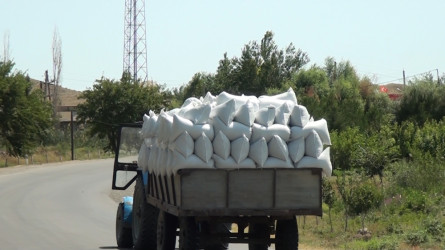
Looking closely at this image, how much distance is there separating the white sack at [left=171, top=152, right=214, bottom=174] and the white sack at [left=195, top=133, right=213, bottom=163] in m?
0.06

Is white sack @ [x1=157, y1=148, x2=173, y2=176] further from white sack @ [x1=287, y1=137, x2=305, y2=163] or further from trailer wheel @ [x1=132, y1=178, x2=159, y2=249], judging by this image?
trailer wheel @ [x1=132, y1=178, x2=159, y2=249]

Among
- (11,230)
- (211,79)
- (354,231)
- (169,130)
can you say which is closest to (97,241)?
(11,230)

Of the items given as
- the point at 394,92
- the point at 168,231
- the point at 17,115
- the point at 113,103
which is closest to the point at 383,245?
the point at 168,231

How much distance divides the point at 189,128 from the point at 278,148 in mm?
1306

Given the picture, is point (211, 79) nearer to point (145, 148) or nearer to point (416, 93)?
point (416, 93)

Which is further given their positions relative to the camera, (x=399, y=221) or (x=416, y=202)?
(x=416, y=202)

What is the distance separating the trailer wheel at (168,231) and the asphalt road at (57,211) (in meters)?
3.85

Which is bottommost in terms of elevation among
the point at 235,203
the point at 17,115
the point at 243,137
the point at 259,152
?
the point at 235,203

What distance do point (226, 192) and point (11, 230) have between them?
10829mm

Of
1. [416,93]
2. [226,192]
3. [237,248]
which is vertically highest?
[416,93]

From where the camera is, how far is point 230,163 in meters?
15.0

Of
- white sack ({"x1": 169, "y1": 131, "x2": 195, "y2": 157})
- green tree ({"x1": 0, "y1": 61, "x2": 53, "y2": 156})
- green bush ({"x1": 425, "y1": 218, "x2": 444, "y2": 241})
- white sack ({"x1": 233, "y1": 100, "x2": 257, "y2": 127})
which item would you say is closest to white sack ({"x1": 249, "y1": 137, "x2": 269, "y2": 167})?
white sack ({"x1": 233, "y1": 100, "x2": 257, "y2": 127})

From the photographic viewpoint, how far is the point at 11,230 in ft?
80.6

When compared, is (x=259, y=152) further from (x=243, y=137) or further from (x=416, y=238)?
(x=416, y=238)
